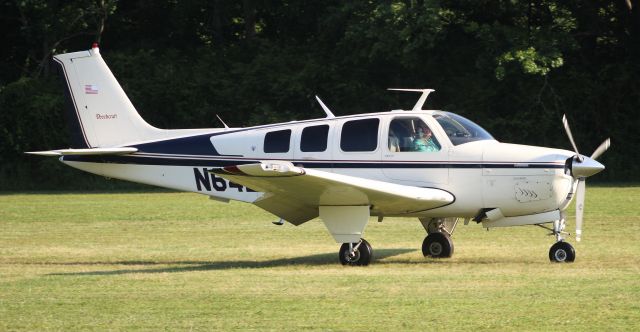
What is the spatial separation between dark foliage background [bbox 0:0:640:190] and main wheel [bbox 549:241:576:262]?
661 inches

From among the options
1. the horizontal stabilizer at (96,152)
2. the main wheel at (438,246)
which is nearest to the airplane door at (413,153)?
the main wheel at (438,246)

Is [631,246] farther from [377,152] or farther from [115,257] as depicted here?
[115,257]

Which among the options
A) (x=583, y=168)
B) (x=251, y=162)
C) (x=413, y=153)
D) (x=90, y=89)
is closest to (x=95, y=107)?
(x=90, y=89)

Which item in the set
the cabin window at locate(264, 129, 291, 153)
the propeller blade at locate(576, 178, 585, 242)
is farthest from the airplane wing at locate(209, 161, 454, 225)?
the propeller blade at locate(576, 178, 585, 242)

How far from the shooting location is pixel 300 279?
12688 mm

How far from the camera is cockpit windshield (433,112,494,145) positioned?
14141 millimetres

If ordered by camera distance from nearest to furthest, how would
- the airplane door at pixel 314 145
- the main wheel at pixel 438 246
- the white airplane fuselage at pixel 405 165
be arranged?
the white airplane fuselage at pixel 405 165, the airplane door at pixel 314 145, the main wheel at pixel 438 246

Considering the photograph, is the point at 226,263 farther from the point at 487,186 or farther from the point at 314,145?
the point at 487,186

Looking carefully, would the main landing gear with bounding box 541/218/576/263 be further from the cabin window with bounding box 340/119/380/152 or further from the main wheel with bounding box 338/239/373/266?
the cabin window with bounding box 340/119/380/152

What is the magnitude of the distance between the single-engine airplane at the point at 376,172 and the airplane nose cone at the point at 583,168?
0.05ft

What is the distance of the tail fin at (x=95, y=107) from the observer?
53.2 feet

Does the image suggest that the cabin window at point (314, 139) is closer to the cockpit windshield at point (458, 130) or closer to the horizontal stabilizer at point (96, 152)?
the cockpit windshield at point (458, 130)

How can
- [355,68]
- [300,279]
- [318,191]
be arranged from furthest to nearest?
[355,68], [318,191], [300,279]

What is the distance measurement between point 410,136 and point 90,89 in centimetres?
519
